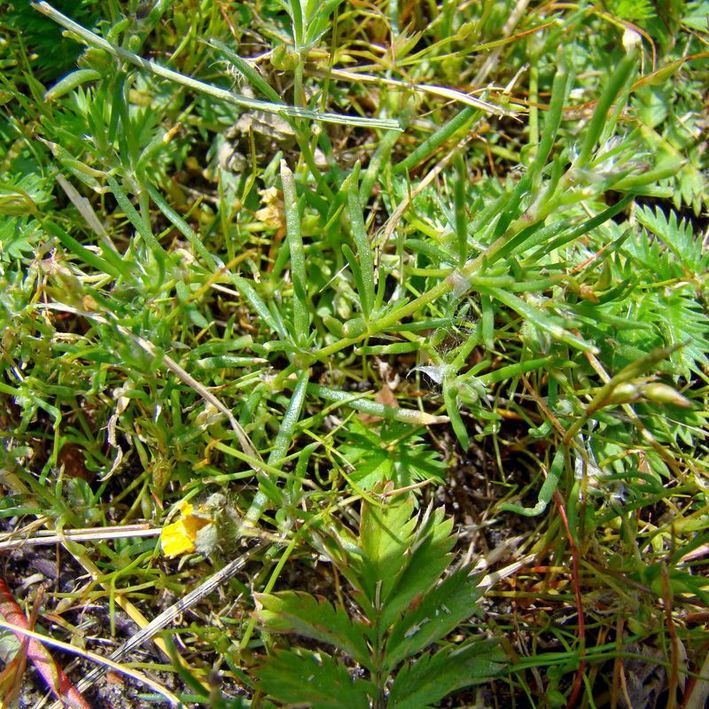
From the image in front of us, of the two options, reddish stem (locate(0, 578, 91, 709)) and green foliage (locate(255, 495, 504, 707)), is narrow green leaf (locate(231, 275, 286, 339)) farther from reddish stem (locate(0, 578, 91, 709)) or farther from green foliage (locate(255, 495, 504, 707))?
reddish stem (locate(0, 578, 91, 709))

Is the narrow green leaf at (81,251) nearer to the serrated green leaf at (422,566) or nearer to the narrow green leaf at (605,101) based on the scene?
the serrated green leaf at (422,566)

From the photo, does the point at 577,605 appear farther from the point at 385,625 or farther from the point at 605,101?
the point at 605,101

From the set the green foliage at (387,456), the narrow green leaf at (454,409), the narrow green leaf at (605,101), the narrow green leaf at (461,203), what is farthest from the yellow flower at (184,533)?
the narrow green leaf at (605,101)

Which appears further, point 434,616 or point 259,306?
point 259,306

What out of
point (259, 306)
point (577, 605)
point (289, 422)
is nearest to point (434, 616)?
point (577, 605)

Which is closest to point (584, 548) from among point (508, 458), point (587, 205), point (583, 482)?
point (583, 482)

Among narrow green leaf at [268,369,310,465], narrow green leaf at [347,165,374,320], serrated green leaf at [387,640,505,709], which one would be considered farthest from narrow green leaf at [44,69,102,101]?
serrated green leaf at [387,640,505,709]

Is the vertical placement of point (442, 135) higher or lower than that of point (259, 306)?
higher
